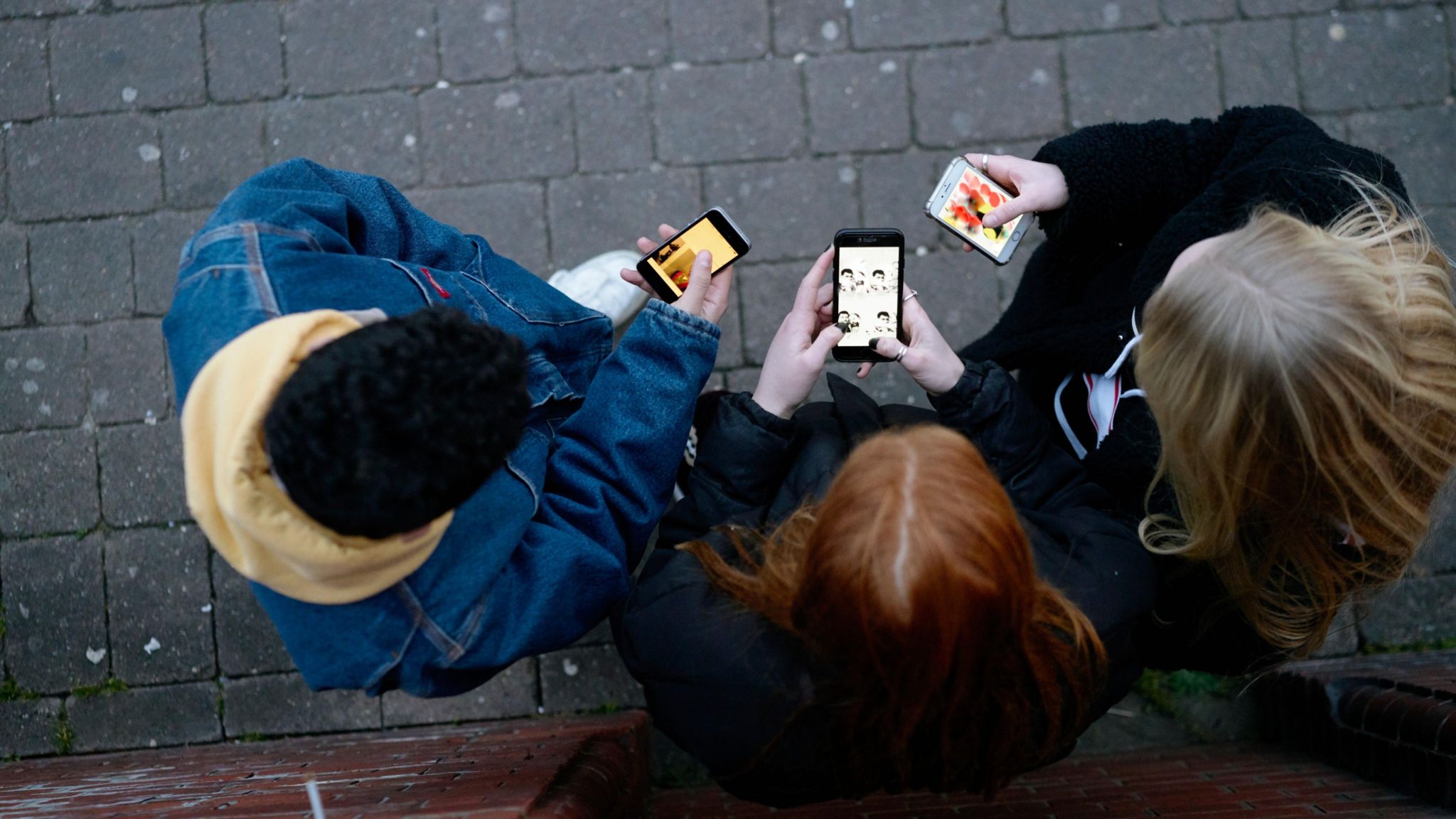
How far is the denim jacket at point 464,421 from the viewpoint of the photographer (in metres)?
1.54

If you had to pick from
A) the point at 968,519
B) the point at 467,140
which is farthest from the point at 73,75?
the point at 968,519

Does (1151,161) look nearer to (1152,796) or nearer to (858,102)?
(858,102)

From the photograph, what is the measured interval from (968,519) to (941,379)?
0.70 metres

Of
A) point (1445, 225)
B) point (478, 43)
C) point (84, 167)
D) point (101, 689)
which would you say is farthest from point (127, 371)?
point (1445, 225)

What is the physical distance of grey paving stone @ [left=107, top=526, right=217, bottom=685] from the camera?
10.0 ft

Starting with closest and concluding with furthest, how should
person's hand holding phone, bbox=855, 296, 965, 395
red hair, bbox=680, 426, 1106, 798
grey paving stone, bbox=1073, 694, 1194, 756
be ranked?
red hair, bbox=680, 426, 1106, 798, person's hand holding phone, bbox=855, 296, 965, 395, grey paving stone, bbox=1073, 694, 1194, 756

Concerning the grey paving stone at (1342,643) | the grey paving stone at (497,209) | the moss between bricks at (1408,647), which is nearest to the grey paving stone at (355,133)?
the grey paving stone at (497,209)

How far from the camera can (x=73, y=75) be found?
3189 millimetres

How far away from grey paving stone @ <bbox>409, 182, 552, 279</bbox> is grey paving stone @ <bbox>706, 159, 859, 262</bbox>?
571 millimetres

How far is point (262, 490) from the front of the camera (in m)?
1.24

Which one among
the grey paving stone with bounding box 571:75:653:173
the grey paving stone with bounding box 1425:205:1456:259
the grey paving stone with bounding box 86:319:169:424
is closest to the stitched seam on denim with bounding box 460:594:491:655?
the grey paving stone with bounding box 571:75:653:173

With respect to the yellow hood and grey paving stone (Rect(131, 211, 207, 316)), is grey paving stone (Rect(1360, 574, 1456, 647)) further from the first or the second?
grey paving stone (Rect(131, 211, 207, 316))

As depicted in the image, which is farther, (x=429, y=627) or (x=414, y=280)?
(x=414, y=280)

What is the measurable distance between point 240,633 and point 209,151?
156cm
